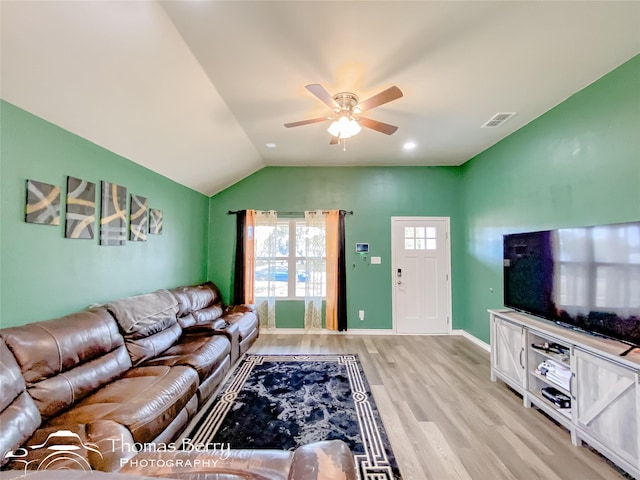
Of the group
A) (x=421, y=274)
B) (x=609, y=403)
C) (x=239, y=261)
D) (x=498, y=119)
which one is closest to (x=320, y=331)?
(x=239, y=261)

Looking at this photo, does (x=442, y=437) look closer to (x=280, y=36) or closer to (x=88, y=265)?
(x=280, y=36)

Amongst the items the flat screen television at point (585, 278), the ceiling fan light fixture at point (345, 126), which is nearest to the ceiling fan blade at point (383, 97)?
the ceiling fan light fixture at point (345, 126)

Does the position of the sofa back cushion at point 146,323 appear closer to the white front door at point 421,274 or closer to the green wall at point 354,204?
the green wall at point 354,204

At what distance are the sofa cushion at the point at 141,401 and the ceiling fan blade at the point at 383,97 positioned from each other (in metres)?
2.68

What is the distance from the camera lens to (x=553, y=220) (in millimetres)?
2791

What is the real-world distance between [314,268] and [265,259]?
0.91 meters

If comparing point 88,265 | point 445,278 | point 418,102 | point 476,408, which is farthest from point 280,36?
point 445,278

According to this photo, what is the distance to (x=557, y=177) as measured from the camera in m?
2.75

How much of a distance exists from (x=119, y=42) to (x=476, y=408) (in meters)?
4.11

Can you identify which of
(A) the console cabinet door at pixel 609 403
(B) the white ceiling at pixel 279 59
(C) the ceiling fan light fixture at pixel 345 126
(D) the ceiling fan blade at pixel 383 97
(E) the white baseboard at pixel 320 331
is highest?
(B) the white ceiling at pixel 279 59

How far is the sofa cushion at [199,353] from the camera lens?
232cm

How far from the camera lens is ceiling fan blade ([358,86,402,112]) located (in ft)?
6.42

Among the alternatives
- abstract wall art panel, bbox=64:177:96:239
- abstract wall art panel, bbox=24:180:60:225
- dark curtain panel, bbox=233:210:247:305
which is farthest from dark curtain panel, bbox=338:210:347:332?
abstract wall art panel, bbox=24:180:60:225

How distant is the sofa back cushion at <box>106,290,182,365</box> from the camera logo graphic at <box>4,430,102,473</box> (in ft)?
3.28
